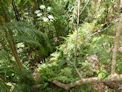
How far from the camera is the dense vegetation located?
7.72 feet

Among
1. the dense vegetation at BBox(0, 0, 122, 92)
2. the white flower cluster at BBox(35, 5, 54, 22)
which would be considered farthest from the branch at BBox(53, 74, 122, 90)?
the white flower cluster at BBox(35, 5, 54, 22)

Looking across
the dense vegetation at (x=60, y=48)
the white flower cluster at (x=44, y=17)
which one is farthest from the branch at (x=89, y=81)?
the white flower cluster at (x=44, y=17)

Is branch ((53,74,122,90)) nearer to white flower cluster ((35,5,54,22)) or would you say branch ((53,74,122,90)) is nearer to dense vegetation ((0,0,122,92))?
dense vegetation ((0,0,122,92))

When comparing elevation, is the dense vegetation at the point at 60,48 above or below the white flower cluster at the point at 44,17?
below

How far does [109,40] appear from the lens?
2951 mm

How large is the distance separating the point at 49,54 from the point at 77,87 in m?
0.79

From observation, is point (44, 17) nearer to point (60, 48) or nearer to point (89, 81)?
point (60, 48)

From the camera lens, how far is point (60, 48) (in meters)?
3.01

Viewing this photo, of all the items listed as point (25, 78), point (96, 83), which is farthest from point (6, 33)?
point (96, 83)

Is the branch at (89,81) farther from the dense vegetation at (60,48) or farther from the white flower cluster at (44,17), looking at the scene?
the white flower cluster at (44,17)

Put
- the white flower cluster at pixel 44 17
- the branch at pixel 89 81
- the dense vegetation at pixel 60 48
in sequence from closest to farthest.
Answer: the branch at pixel 89 81
the dense vegetation at pixel 60 48
the white flower cluster at pixel 44 17

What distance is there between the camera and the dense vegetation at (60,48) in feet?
7.72

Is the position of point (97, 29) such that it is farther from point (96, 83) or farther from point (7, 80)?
point (7, 80)

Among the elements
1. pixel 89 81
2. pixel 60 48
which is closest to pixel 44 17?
pixel 60 48
